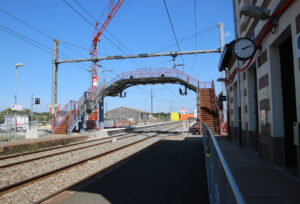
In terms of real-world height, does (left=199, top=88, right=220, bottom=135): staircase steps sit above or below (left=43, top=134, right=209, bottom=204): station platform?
above

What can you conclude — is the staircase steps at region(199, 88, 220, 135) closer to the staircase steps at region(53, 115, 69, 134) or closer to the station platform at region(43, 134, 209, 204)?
the station platform at region(43, 134, 209, 204)

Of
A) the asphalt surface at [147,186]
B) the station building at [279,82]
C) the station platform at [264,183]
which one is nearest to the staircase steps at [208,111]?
the asphalt surface at [147,186]

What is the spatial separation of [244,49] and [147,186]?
5.63 metres

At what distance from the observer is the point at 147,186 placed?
5.98 m

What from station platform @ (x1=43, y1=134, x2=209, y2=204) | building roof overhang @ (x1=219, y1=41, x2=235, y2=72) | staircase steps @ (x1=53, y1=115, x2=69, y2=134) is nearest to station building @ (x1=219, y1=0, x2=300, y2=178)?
station platform @ (x1=43, y1=134, x2=209, y2=204)

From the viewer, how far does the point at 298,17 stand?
489cm

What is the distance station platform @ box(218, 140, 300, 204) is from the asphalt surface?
2.94 feet

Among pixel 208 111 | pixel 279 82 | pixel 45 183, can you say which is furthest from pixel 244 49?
pixel 208 111

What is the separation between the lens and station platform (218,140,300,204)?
428 cm

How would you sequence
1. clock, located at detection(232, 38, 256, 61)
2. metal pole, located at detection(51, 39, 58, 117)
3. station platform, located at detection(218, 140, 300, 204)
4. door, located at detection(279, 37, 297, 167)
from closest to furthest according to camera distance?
station platform, located at detection(218, 140, 300, 204)
door, located at detection(279, 37, 297, 167)
clock, located at detection(232, 38, 256, 61)
metal pole, located at detection(51, 39, 58, 117)

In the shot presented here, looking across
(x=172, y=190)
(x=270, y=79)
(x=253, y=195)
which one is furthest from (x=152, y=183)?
(x=270, y=79)

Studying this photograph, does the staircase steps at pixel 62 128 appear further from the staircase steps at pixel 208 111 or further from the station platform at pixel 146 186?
the station platform at pixel 146 186

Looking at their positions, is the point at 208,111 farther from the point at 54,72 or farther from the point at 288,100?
the point at 54,72

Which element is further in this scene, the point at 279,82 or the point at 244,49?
the point at 244,49
